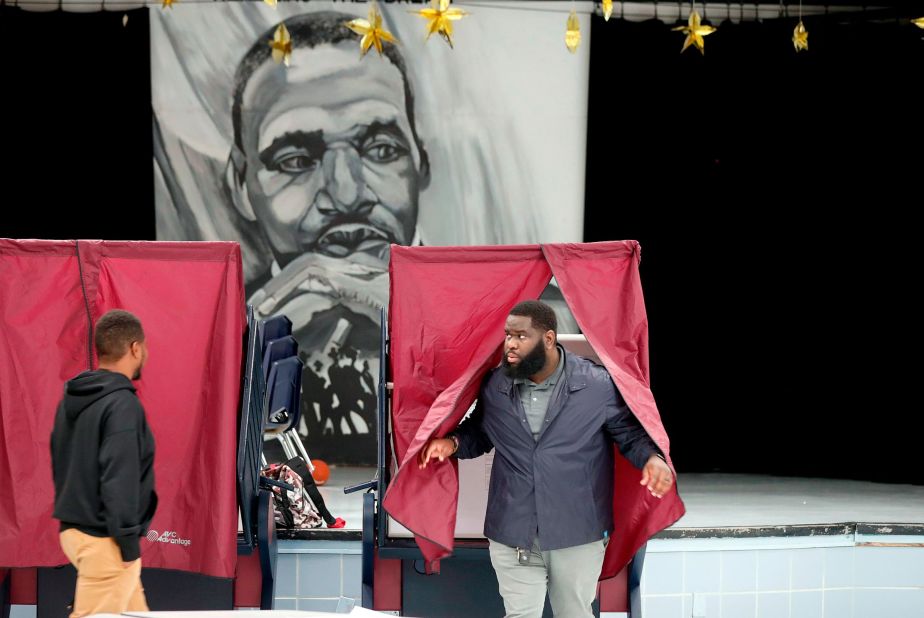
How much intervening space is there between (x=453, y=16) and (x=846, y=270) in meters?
4.09

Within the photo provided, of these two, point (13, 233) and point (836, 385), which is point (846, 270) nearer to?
point (836, 385)

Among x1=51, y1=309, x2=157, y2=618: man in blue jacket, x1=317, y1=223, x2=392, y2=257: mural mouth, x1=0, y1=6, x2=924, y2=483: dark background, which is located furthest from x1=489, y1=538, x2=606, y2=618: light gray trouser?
x1=317, y1=223, x2=392, y2=257: mural mouth

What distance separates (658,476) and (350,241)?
4.37 meters

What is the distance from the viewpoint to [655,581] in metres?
5.20

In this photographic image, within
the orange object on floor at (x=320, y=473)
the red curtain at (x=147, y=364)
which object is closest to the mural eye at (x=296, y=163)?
the orange object on floor at (x=320, y=473)

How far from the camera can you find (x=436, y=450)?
12.9ft

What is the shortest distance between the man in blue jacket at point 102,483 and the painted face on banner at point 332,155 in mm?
4247

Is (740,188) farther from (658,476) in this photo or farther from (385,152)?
(658,476)

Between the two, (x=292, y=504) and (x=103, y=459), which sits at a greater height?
(x=103, y=459)

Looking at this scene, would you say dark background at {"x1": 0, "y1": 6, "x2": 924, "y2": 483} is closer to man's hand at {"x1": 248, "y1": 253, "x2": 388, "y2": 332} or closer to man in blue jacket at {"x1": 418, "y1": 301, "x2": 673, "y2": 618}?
man's hand at {"x1": 248, "y1": 253, "x2": 388, "y2": 332}

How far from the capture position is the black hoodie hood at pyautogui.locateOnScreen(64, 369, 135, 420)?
11.2 feet

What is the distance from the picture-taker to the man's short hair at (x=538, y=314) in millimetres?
3834

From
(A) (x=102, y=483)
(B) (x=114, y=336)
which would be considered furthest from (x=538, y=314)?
(A) (x=102, y=483)

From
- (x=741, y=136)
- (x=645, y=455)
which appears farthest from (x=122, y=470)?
(x=741, y=136)
